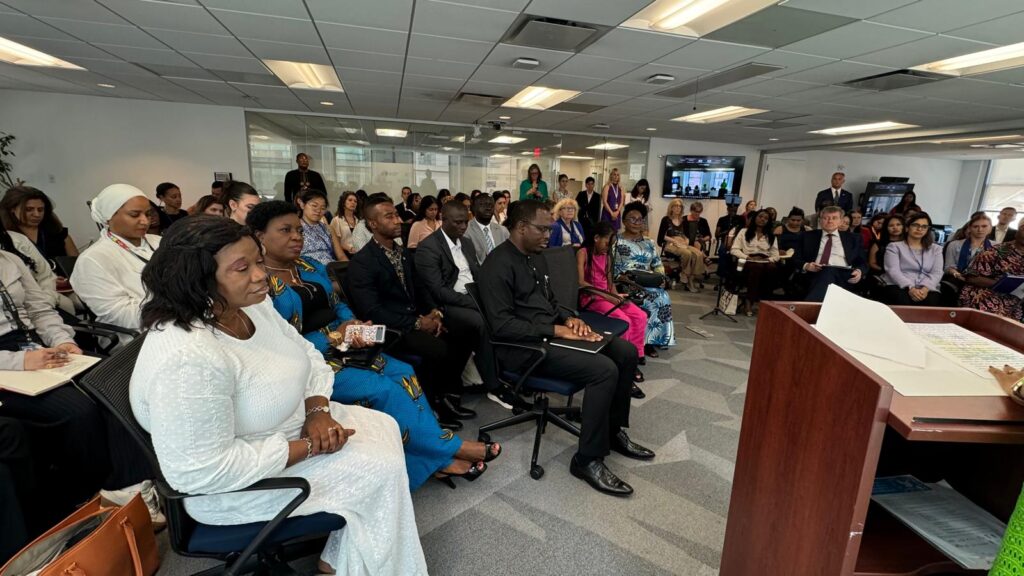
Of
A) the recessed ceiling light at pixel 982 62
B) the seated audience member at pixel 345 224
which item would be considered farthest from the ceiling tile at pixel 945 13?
the seated audience member at pixel 345 224

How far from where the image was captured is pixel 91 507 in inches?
58.6

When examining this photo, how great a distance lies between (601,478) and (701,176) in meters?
9.73

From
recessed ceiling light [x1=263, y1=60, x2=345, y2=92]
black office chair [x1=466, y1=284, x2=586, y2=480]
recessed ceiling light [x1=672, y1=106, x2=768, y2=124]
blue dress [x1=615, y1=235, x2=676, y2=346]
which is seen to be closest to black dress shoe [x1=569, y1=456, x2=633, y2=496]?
black office chair [x1=466, y1=284, x2=586, y2=480]

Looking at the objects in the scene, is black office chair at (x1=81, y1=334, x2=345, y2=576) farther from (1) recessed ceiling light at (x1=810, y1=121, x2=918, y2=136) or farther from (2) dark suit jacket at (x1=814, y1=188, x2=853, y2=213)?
(2) dark suit jacket at (x1=814, y1=188, x2=853, y2=213)

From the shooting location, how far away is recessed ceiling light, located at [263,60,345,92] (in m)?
5.05

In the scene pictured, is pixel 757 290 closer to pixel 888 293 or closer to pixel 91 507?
pixel 888 293

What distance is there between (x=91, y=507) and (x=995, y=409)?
7.80 feet

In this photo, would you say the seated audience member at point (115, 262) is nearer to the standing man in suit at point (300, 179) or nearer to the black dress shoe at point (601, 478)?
the black dress shoe at point (601, 478)

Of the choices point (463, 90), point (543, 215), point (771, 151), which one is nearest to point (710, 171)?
point (771, 151)

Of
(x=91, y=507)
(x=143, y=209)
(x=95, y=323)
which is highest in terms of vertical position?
(x=143, y=209)

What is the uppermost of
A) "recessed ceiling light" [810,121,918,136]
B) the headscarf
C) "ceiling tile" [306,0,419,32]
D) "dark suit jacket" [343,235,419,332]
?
"recessed ceiling light" [810,121,918,136]

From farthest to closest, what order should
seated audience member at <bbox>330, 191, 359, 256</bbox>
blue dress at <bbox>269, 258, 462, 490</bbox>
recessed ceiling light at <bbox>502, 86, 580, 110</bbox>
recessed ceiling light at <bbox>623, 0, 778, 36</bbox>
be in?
recessed ceiling light at <bbox>502, 86, 580, 110</bbox> < seated audience member at <bbox>330, 191, 359, 256</bbox> < recessed ceiling light at <bbox>623, 0, 778, 36</bbox> < blue dress at <bbox>269, 258, 462, 490</bbox>

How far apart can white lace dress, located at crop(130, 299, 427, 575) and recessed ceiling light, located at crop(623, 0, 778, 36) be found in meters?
3.12

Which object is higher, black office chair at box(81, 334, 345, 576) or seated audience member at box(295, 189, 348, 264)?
seated audience member at box(295, 189, 348, 264)
